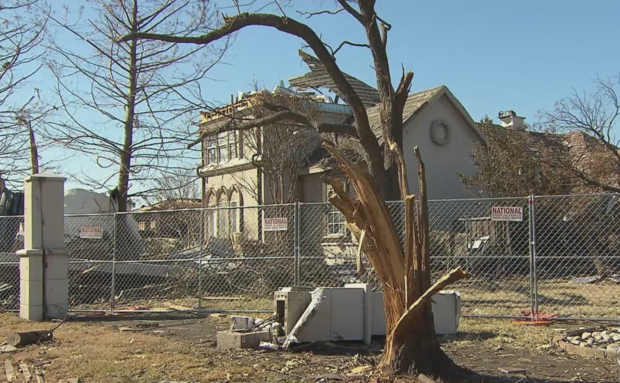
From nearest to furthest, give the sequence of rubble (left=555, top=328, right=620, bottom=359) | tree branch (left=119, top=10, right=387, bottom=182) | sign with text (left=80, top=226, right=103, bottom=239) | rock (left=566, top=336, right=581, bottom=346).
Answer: rubble (left=555, top=328, right=620, bottom=359) → rock (left=566, top=336, right=581, bottom=346) → sign with text (left=80, top=226, right=103, bottom=239) → tree branch (left=119, top=10, right=387, bottom=182)

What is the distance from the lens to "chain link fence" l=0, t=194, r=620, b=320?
38.3ft

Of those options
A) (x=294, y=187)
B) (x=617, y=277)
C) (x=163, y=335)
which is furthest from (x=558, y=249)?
(x=163, y=335)

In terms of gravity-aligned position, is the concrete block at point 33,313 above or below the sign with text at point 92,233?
below

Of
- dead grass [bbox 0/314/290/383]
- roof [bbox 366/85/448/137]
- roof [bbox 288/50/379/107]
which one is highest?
roof [bbox 288/50/379/107]

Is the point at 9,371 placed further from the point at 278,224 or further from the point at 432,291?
the point at 278,224

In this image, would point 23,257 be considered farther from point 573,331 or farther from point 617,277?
point 617,277

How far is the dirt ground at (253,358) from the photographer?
6145 mm

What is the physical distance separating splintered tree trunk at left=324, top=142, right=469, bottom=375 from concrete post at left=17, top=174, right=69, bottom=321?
21.9 feet

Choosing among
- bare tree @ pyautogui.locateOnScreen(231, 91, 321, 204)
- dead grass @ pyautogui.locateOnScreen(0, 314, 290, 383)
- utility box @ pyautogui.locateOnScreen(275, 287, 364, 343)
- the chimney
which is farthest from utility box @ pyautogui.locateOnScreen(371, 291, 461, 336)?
the chimney

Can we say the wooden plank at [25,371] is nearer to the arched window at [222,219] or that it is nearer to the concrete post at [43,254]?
the concrete post at [43,254]

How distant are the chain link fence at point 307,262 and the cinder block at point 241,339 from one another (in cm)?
258

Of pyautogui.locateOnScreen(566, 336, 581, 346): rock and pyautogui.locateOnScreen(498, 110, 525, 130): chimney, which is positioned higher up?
pyautogui.locateOnScreen(498, 110, 525, 130): chimney

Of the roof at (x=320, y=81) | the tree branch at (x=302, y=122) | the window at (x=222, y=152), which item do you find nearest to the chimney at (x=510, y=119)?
the roof at (x=320, y=81)

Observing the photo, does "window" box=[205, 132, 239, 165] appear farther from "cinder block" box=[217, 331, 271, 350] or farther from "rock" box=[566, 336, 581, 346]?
"rock" box=[566, 336, 581, 346]
